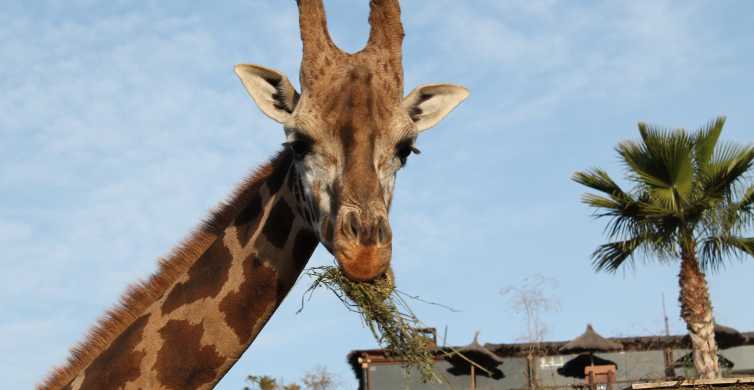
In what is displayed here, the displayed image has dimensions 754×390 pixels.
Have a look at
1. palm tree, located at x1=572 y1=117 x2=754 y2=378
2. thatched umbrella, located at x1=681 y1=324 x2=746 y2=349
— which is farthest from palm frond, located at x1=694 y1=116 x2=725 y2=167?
thatched umbrella, located at x1=681 y1=324 x2=746 y2=349

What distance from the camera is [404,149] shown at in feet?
20.3

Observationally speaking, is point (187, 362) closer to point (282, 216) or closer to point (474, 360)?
point (282, 216)

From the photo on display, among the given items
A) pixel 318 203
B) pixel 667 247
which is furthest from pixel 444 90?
pixel 667 247

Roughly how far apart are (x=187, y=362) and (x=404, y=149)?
1854mm

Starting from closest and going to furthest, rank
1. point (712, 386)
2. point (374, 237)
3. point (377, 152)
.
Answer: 1. point (374, 237)
2. point (377, 152)
3. point (712, 386)

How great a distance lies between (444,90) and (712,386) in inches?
670

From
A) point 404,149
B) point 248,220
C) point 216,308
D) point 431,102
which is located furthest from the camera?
point 431,102

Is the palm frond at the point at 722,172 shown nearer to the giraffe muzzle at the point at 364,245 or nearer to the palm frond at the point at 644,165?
the palm frond at the point at 644,165

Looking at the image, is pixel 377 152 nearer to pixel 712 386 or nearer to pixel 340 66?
pixel 340 66

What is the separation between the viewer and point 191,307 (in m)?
6.43

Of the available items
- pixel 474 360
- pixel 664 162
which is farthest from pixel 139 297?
pixel 474 360

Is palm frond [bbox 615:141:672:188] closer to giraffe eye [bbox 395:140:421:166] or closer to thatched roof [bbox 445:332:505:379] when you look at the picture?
thatched roof [bbox 445:332:505:379]

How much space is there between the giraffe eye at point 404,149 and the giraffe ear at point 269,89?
802 millimetres

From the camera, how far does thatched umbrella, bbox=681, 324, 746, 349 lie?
108 ft
